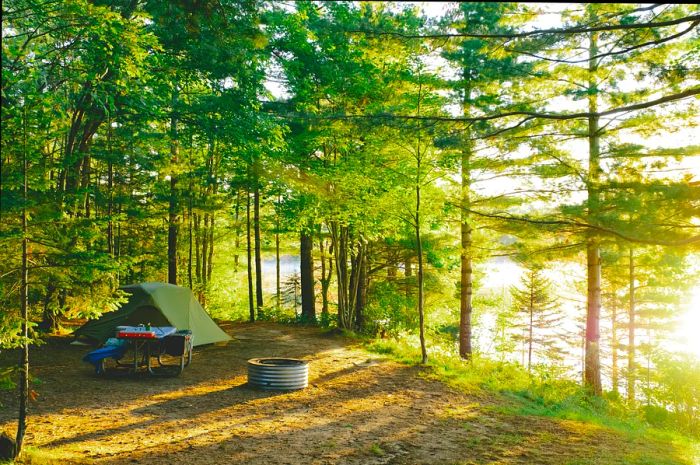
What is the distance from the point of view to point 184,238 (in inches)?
725

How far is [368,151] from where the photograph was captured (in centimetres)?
1169

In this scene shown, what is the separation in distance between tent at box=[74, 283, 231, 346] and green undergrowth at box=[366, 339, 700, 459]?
4.44 m

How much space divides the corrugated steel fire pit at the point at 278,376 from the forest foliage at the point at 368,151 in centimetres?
310

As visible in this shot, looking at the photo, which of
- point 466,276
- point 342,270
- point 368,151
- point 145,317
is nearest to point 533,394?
point 466,276

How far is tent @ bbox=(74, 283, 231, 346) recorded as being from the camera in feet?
36.7

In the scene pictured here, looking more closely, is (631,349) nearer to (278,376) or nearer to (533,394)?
(533,394)

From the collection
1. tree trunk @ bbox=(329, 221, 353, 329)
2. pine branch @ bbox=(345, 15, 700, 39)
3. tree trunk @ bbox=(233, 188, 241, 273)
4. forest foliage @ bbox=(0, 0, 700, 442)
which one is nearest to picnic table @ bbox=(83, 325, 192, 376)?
forest foliage @ bbox=(0, 0, 700, 442)

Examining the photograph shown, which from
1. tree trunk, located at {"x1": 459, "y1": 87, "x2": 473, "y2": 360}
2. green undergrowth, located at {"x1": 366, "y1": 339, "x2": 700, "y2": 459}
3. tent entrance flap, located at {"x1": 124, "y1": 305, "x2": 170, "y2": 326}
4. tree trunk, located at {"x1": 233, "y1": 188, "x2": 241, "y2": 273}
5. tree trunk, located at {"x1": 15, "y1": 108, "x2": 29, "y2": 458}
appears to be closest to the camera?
tree trunk, located at {"x1": 15, "y1": 108, "x2": 29, "y2": 458}

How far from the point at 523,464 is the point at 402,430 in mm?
1614

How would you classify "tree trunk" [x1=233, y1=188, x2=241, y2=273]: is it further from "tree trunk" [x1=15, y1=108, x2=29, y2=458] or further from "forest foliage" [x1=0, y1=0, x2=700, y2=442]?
"tree trunk" [x1=15, y1=108, x2=29, y2=458]

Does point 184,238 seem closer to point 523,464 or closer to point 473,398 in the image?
point 473,398

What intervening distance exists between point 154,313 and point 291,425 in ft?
20.1

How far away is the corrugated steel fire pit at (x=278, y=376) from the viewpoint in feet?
26.6

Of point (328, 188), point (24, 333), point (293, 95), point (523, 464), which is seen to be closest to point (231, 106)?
point (328, 188)
